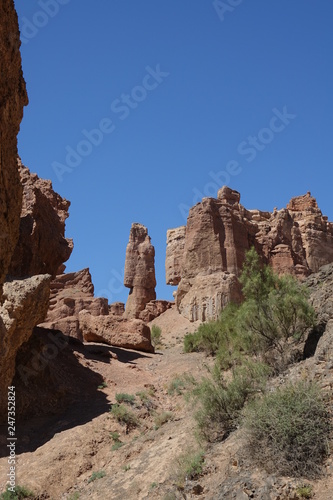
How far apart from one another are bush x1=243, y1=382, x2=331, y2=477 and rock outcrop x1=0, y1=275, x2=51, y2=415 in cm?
931

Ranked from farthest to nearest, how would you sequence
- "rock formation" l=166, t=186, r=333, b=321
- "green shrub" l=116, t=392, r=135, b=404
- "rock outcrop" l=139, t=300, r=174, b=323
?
1. "rock outcrop" l=139, t=300, r=174, b=323
2. "rock formation" l=166, t=186, r=333, b=321
3. "green shrub" l=116, t=392, r=135, b=404

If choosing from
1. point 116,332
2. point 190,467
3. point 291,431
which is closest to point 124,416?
point 190,467

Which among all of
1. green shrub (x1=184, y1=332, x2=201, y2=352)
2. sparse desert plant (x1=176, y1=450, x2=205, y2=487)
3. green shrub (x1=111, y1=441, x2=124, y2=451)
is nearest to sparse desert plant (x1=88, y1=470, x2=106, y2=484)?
green shrub (x1=111, y1=441, x2=124, y2=451)

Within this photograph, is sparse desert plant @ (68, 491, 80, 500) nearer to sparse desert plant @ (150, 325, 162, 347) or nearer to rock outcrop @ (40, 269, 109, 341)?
rock outcrop @ (40, 269, 109, 341)

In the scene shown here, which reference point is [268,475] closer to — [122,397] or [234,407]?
[234,407]

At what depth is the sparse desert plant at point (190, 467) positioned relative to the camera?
9820mm

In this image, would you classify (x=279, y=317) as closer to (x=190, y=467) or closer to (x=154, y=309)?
(x=190, y=467)

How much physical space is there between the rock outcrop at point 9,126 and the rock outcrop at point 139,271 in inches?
1705

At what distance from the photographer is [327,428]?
28.7 feet

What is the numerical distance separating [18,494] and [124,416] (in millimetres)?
4866

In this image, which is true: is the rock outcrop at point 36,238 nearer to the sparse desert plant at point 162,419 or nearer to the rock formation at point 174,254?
the sparse desert plant at point 162,419

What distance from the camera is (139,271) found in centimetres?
5397

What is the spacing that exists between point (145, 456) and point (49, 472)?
3.11m

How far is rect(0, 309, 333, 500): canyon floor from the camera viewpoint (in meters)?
8.91
